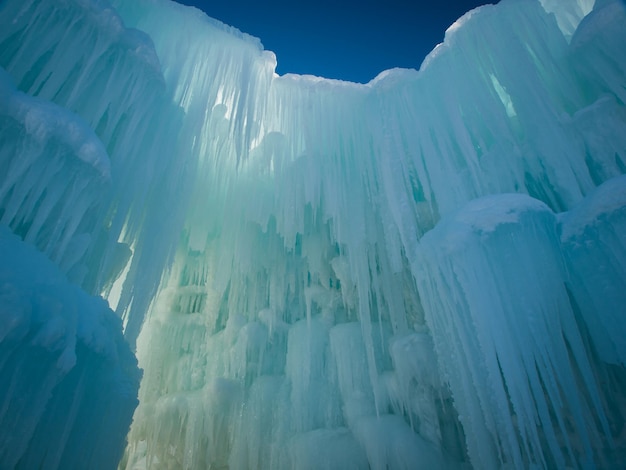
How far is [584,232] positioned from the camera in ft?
12.8

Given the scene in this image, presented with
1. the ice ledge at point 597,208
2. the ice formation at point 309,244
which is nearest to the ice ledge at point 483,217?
the ice formation at point 309,244

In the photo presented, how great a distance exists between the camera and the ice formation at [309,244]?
372 centimetres

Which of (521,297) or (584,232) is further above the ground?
(584,232)

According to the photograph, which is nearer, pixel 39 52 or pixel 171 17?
pixel 39 52

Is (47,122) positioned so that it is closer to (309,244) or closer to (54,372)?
(54,372)

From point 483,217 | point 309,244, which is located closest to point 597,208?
point 483,217

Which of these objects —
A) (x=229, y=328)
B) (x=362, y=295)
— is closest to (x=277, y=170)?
(x=362, y=295)

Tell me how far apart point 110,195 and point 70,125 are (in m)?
1.47

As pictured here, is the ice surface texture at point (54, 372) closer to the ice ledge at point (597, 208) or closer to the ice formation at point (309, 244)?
the ice formation at point (309, 244)

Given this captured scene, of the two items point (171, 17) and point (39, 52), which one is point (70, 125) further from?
point (171, 17)

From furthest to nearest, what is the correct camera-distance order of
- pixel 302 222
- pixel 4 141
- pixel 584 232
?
pixel 302 222, pixel 584 232, pixel 4 141

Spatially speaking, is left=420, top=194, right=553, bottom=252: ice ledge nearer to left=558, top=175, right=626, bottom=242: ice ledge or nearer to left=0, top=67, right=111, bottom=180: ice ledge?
left=558, top=175, right=626, bottom=242: ice ledge

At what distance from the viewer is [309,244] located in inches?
346

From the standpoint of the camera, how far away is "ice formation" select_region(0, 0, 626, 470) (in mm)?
3725
